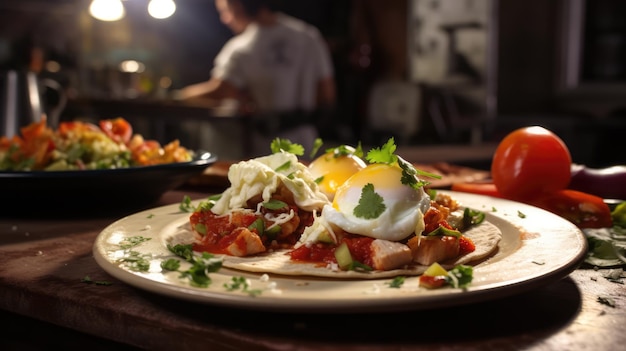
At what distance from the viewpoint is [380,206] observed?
1.32 m

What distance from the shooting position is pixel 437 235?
131 cm

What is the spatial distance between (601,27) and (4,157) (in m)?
7.79

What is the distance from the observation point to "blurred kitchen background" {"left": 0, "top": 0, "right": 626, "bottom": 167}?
7422 mm

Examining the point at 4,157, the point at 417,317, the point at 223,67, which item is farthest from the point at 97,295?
the point at 223,67

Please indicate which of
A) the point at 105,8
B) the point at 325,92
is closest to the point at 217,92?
the point at 325,92

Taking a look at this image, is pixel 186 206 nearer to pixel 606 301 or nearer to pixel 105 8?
pixel 606 301

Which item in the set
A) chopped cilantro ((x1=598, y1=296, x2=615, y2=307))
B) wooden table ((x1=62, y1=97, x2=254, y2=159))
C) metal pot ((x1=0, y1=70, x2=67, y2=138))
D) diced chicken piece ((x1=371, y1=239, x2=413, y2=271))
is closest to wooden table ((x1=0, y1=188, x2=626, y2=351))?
chopped cilantro ((x1=598, y1=296, x2=615, y2=307))

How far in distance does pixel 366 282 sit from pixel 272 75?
5.75 m

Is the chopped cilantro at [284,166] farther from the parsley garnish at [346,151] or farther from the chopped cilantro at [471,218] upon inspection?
the chopped cilantro at [471,218]

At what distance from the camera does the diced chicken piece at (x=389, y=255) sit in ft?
3.93

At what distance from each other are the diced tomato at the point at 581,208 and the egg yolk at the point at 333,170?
2.00 feet

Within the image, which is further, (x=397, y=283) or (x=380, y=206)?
(x=380, y=206)

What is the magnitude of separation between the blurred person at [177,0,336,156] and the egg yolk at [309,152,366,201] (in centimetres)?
459

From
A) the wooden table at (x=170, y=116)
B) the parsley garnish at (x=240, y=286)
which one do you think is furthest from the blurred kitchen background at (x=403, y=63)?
the parsley garnish at (x=240, y=286)
